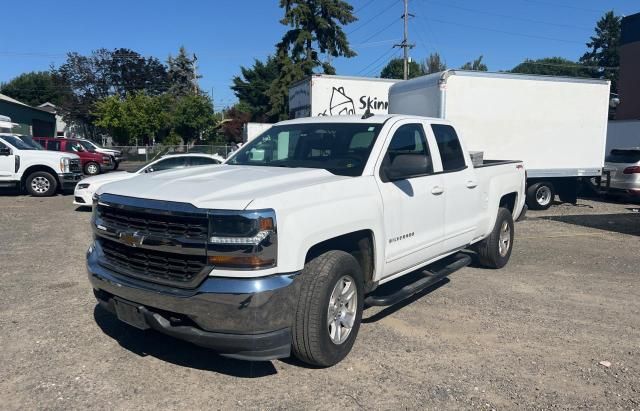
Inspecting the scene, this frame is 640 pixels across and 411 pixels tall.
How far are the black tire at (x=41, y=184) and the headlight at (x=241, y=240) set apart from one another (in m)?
14.3

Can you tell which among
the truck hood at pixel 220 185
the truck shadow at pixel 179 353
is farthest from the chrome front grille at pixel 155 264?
the truck shadow at pixel 179 353

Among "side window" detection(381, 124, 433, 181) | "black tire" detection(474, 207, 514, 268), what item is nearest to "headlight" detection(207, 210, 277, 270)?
"side window" detection(381, 124, 433, 181)

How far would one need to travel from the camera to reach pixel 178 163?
13266mm

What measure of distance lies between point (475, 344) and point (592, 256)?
464 cm

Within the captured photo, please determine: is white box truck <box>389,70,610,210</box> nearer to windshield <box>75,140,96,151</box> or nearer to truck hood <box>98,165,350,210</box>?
truck hood <box>98,165,350,210</box>

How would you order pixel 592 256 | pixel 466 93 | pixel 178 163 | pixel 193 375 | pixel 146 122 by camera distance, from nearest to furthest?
pixel 193 375 → pixel 592 256 → pixel 466 93 → pixel 178 163 → pixel 146 122

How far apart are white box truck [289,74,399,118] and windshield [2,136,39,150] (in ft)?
27.5

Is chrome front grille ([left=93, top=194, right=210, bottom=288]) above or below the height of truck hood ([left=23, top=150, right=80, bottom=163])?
below

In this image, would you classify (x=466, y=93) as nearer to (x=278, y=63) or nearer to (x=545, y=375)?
(x=545, y=375)

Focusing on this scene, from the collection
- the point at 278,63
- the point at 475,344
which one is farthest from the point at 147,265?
the point at 278,63

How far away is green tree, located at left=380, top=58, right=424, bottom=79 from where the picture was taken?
70562mm

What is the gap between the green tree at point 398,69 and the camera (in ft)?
232

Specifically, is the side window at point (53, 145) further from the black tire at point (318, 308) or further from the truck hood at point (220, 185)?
the black tire at point (318, 308)

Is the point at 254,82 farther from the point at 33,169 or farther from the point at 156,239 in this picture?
the point at 156,239
